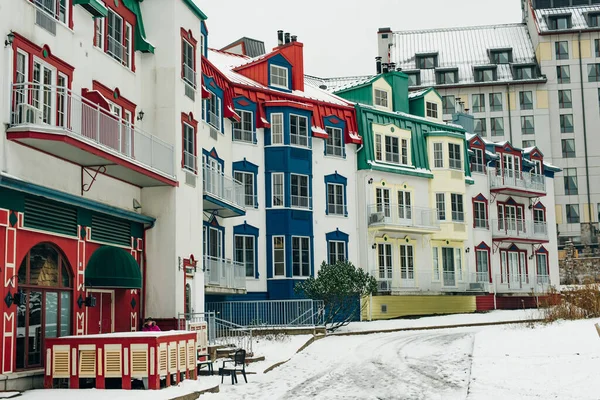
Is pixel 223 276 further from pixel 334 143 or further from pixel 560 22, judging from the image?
pixel 560 22

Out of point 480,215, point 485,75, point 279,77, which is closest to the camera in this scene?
point 279,77

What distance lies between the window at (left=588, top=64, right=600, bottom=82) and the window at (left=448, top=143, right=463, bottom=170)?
31.3 metres

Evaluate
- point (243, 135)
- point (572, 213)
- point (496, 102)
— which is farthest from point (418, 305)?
point (496, 102)

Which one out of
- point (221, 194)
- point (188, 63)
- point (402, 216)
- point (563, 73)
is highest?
point (563, 73)

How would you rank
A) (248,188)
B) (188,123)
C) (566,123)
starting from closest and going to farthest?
(188,123) → (248,188) → (566,123)

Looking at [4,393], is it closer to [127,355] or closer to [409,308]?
[127,355]

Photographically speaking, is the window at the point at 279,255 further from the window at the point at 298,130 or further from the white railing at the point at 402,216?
the white railing at the point at 402,216

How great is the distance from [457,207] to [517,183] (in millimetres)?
6984

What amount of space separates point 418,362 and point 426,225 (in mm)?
23857

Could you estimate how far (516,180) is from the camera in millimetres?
55312

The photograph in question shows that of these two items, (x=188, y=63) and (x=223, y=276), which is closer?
(x=188, y=63)

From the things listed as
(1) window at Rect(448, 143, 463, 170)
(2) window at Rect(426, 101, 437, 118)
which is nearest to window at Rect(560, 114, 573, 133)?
(2) window at Rect(426, 101, 437, 118)

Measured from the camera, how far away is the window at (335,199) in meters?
44.6

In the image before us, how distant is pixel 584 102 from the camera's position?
75.6 meters
